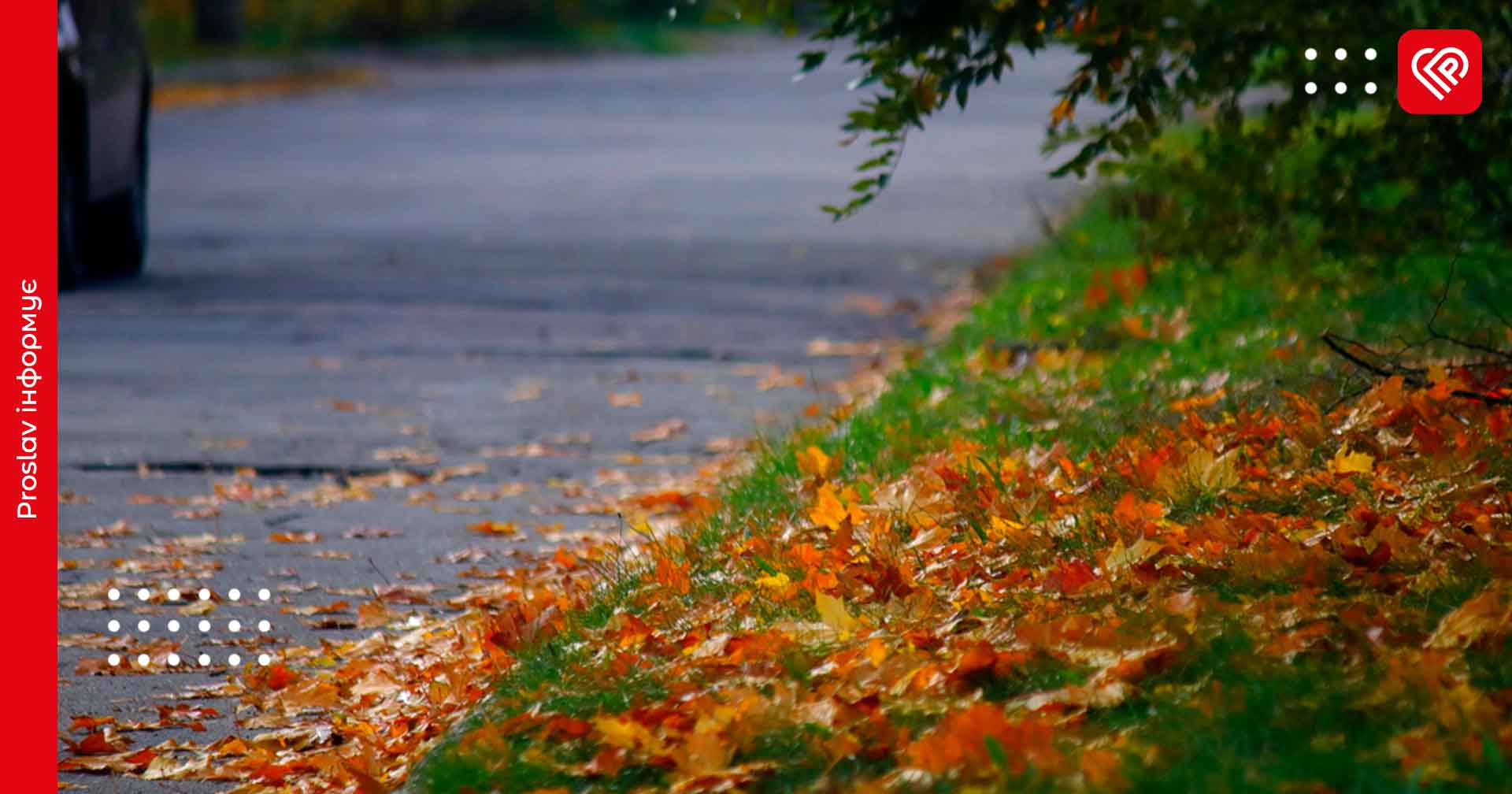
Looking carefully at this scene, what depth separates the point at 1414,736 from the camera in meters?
3.58

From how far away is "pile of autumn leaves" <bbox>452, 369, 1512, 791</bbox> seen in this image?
3.81m

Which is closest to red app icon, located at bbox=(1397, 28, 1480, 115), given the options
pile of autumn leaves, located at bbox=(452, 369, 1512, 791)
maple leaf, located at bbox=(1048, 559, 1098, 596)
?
pile of autumn leaves, located at bbox=(452, 369, 1512, 791)

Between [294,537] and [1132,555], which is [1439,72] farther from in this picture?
[294,537]

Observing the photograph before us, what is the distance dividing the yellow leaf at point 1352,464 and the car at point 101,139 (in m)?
7.75

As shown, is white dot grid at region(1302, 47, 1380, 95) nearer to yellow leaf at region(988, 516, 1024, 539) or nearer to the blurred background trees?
yellow leaf at region(988, 516, 1024, 539)

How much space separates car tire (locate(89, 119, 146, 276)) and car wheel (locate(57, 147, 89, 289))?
0.43ft

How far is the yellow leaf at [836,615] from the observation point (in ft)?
14.9

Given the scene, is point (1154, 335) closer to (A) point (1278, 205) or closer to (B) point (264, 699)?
(A) point (1278, 205)

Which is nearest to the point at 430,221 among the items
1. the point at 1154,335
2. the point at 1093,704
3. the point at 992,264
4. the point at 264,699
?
the point at 992,264

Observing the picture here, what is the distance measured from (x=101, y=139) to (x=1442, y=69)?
291 inches

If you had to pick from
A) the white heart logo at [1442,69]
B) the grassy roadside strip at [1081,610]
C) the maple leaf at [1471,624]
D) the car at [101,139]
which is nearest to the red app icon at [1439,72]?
the white heart logo at [1442,69]

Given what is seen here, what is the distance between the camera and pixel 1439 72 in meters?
7.00

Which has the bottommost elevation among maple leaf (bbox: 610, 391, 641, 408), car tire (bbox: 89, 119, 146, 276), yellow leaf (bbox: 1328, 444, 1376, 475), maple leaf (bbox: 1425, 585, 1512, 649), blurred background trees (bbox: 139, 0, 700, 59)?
blurred background trees (bbox: 139, 0, 700, 59)

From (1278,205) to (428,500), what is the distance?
336 centimetres
